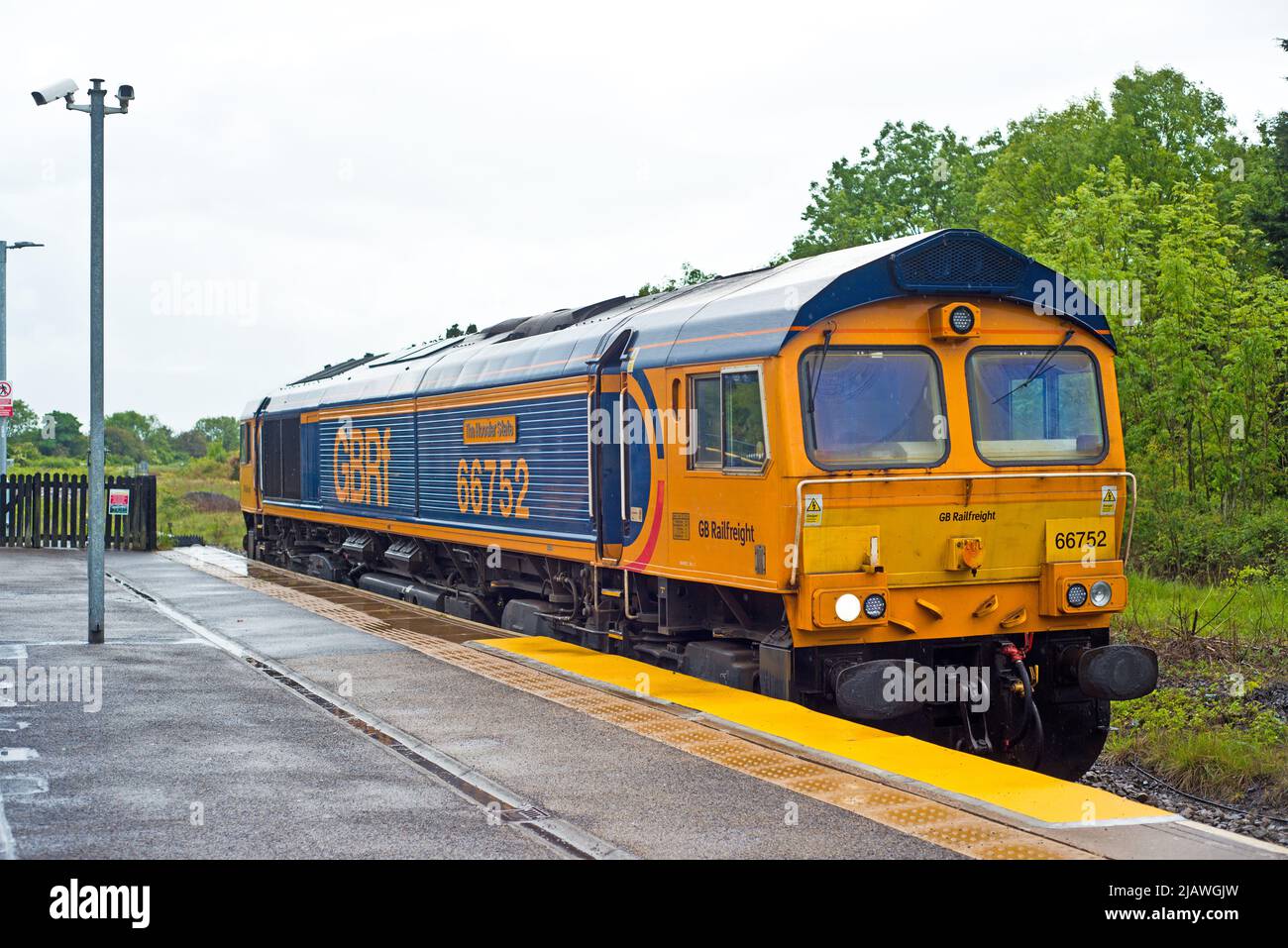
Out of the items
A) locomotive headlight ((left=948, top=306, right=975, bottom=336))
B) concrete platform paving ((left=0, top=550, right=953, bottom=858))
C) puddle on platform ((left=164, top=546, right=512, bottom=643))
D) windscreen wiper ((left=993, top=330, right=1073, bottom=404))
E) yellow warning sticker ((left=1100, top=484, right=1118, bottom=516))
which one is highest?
locomotive headlight ((left=948, top=306, right=975, bottom=336))

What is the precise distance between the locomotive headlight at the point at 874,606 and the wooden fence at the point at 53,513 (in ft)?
78.7

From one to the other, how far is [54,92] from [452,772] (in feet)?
27.7

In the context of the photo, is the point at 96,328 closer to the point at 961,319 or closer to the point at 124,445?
the point at 961,319

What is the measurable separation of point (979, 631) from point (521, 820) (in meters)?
4.11

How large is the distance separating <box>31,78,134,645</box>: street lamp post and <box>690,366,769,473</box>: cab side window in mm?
6194

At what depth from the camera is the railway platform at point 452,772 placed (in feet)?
20.8

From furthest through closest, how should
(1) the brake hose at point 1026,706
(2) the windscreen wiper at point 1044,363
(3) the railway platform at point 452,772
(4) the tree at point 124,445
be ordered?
(4) the tree at point 124,445 → (2) the windscreen wiper at point 1044,363 → (1) the brake hose at point 1026,706 → (3) the railway platform at point 452,772

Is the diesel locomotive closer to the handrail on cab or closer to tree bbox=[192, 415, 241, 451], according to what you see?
the handrail on cab

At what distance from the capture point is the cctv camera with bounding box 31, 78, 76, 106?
41.3ft

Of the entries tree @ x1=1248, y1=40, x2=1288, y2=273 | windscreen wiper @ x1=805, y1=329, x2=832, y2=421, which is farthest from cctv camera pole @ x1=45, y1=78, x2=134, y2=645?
tree @ x1=1248, y1=40, x2=1288, y2=273

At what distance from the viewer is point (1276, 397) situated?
22.5 meters

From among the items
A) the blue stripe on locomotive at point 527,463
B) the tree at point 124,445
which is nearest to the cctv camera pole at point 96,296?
the blue stripe on locomotive at point 527,463
